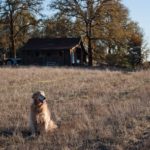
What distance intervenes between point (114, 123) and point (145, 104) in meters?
2.78

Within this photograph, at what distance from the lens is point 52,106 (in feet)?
51.0

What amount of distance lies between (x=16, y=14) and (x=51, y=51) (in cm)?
677

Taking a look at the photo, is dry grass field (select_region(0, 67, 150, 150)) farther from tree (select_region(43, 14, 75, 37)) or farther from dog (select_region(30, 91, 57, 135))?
tree (select_region(43, 14, 75, 37))

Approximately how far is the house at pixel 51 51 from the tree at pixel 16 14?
2.49 metres

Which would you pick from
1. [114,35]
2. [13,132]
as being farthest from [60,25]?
[13,132]

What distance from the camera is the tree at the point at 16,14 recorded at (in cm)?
6381

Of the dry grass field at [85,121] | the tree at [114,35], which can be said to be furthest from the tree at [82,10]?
the dry grass field at [85,121]

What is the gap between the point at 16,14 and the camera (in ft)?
213

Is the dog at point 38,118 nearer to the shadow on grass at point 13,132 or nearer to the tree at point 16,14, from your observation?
the shadow on grass at point 13,132

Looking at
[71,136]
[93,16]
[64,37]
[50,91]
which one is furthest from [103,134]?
[64,37]

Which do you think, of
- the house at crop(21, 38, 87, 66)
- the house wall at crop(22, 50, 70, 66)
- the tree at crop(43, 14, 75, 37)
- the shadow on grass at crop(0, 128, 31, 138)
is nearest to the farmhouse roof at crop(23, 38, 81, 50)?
the house at crop(21, 38, 87, 66)

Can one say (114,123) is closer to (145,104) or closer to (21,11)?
(145,104)

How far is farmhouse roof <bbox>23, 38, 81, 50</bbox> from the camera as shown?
6621cm

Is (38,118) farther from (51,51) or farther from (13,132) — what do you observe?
(51,51)
